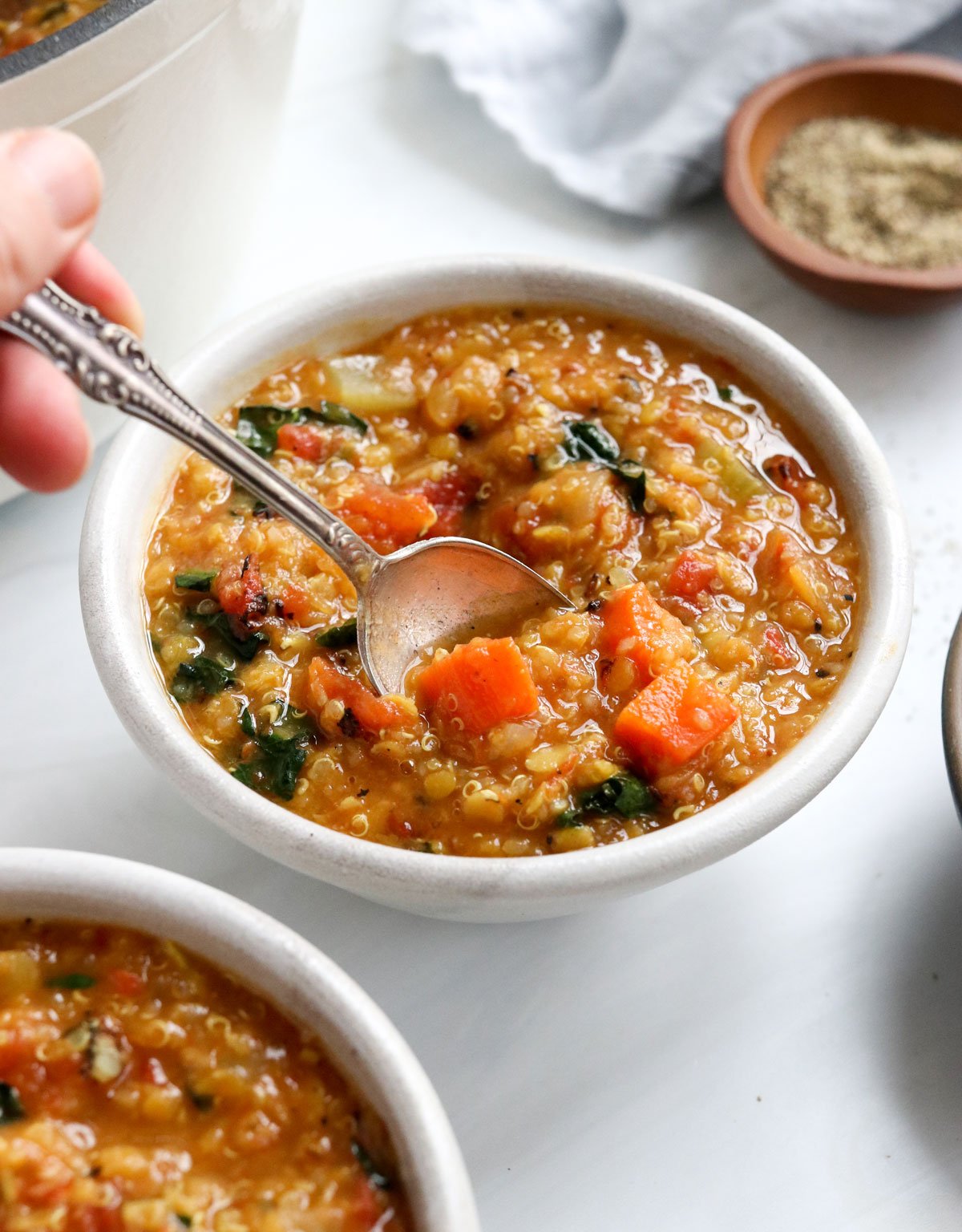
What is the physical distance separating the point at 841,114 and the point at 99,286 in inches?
84.6

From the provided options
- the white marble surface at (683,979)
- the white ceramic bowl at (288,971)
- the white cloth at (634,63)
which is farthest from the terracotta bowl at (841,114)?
the white ceramic bowl at (288,971)

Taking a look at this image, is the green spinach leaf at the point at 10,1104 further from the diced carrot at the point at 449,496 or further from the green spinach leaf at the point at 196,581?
the diced carrot at the point at 449,496

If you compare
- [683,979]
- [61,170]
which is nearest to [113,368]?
[61,170]

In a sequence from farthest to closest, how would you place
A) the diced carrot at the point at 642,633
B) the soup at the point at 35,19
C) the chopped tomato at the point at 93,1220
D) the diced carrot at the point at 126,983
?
the soup at the point at 35,19
the diced carrot at the point at 642,633
the diced carrot at the point at 126,983
the chopped tomato at the point at 93,1220

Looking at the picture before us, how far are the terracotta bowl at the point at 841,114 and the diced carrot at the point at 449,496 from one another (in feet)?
3.57

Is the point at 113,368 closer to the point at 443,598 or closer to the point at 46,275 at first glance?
the point at 46,275

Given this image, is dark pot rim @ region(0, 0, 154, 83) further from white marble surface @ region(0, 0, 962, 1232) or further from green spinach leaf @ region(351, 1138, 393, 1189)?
green spinach leaf @ region(351, 1138, 393, 1189)

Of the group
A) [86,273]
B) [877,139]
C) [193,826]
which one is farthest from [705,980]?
[877,139]

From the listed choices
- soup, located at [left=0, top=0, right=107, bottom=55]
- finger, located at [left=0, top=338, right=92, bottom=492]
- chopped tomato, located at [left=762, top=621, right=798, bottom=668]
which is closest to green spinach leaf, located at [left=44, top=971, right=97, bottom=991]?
finger, located at [left=0, top=338, right=92, bottom=492]

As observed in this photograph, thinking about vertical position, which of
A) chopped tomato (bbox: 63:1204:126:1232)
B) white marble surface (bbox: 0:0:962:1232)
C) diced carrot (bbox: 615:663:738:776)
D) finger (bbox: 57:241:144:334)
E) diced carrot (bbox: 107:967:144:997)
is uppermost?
finger (bbox: 57:241:144:334)

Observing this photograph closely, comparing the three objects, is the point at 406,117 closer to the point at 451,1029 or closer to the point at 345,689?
the point at 345,689

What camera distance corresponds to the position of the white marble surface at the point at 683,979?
81.6 inches

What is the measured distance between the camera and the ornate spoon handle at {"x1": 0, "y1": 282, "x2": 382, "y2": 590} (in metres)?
1.70

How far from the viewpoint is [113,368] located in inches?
68.5
